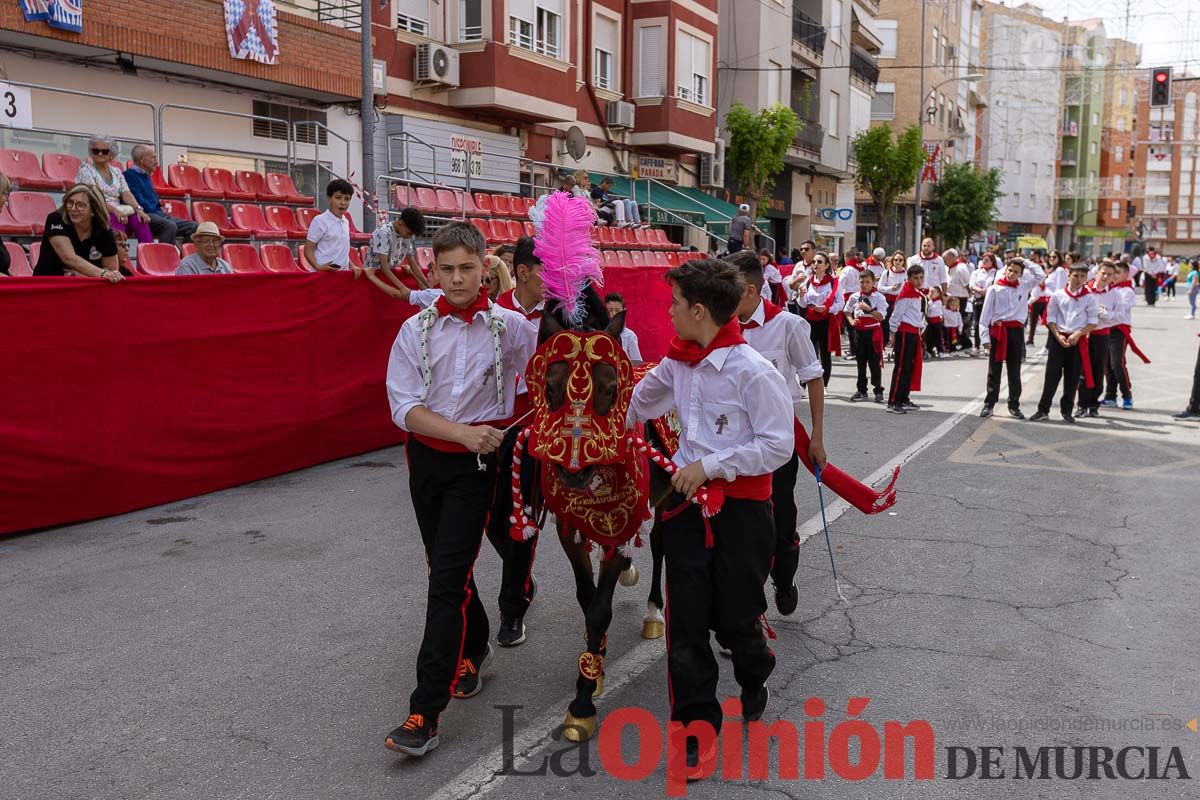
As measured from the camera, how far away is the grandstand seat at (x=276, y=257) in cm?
1283

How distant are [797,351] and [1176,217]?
393 feet

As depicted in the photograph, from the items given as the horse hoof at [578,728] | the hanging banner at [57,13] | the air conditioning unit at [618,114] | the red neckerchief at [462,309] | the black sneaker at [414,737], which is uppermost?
the air conditioning unit at [618,114]

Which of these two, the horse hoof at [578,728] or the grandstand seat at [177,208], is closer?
the horse hoof at [578,728]

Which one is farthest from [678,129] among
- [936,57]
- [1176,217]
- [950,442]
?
[1176,217]

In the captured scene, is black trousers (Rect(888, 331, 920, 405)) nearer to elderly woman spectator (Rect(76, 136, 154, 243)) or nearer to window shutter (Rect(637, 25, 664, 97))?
elderly woman spectator (Rect(76, 136, 154, 243))

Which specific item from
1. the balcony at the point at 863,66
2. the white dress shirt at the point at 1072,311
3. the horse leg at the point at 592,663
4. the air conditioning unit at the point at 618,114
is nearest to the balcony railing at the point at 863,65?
the balcony at the point at 863,66

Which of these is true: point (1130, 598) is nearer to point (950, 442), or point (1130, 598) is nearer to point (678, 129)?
point (950, 442)

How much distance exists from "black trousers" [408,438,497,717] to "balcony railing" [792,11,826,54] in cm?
3711

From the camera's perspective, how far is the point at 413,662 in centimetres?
490

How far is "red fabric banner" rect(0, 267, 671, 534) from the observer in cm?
728

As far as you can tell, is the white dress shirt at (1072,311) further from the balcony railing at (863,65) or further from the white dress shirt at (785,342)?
the balcony railing at (863,65)

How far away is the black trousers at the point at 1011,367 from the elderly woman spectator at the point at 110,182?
10.2 meters

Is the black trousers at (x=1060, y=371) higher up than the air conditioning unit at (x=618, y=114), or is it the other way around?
the air conditioning unit at (x=618, y=114)

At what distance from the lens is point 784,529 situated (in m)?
5.56
